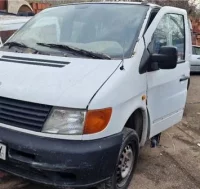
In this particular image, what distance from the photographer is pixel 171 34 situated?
435 centimetres

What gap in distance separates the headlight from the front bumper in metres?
0.08

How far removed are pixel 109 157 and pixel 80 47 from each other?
128cm

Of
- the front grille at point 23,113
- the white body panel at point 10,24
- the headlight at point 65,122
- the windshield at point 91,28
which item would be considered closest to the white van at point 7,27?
the white body panel at point 10,24

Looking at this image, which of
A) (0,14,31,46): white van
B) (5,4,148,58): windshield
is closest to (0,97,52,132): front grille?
(5,4,148,58): windshield

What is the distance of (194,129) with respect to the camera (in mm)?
6203

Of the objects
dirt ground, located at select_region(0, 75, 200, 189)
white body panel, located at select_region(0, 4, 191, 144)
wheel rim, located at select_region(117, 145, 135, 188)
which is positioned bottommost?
dirt ground, located at select_region(0, 75, 200, 189)

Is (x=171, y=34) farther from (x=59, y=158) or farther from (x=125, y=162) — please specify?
(x=59, y=158)

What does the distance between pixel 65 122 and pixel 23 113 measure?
379mm

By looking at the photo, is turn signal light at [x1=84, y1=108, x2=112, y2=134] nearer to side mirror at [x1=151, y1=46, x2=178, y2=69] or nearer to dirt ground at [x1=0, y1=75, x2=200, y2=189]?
side mirror at [x1=151, y1=46, x2=178, y2=69]

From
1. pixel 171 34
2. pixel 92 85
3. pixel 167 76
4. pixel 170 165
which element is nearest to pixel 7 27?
pixel 171 34

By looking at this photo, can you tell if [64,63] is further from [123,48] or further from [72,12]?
[72,12]

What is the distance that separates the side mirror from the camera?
346cm

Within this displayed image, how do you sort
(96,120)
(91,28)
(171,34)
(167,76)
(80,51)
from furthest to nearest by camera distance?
(171,34)
(167,76)
(91,28)
(80,51)
(96,120)

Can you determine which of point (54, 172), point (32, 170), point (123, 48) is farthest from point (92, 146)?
point (123, 48)
